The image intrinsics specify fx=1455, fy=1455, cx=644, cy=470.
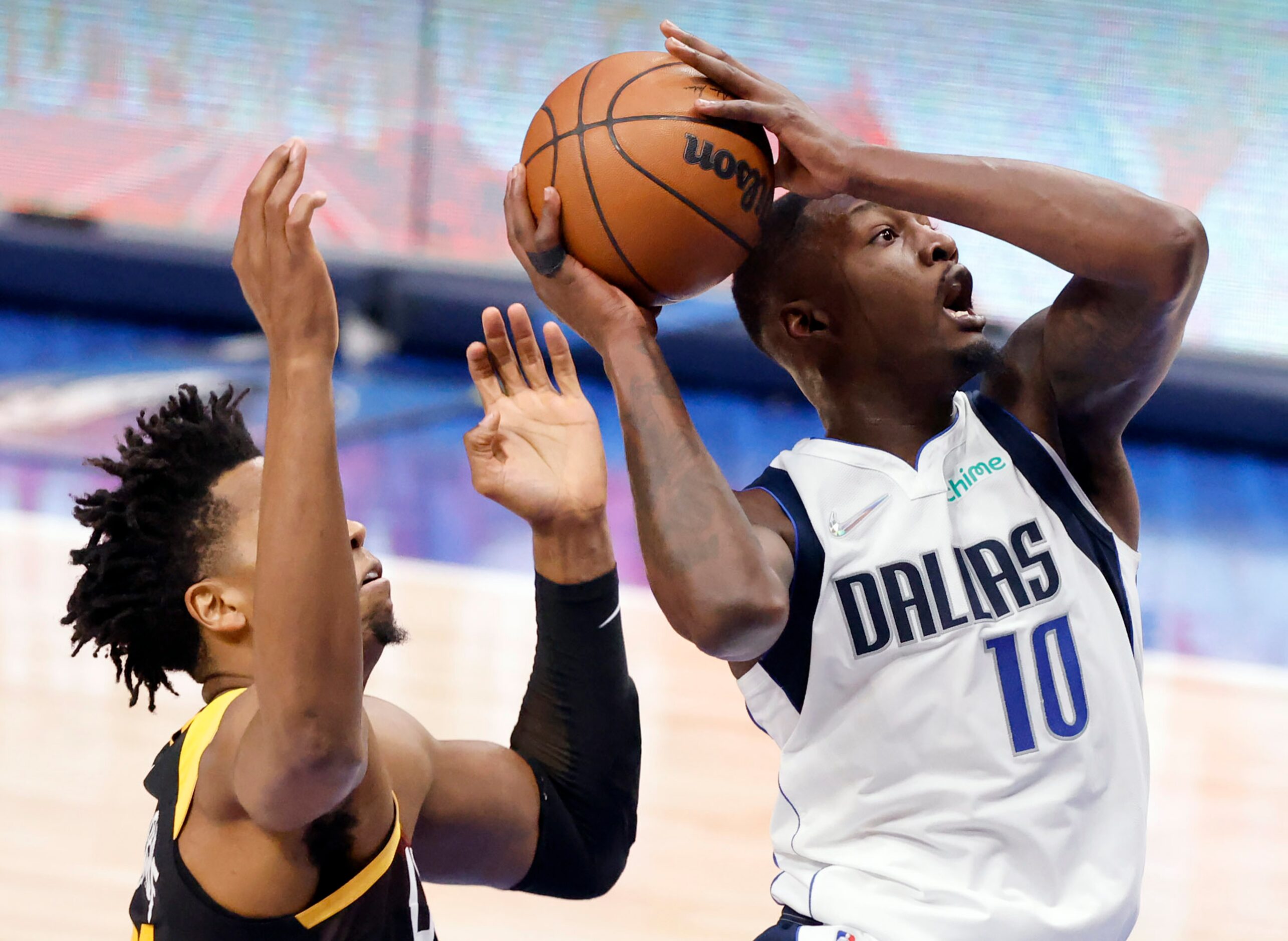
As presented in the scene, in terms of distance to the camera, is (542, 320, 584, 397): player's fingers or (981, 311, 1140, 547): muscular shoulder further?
(542, 320, 584, 397): player's fingers

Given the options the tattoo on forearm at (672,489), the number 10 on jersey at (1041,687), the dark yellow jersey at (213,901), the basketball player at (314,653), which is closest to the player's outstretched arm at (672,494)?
the tattoo on forearm at (672,489)

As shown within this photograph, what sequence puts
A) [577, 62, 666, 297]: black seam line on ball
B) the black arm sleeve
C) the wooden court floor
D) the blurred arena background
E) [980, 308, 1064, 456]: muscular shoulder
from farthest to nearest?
the blurred arena background
the wooden court floor
the black arm sleeve
[980, 308, 1064, 456]: muscular shoulder
[577, 62, 666, 297]: black seam line on ball

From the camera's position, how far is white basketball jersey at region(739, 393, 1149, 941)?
2090 millimetres

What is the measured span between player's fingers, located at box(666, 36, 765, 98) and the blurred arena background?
10.6 feet

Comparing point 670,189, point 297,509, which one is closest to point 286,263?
point 297,509

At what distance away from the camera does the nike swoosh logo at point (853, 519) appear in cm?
224

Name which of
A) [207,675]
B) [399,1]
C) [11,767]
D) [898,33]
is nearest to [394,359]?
[399,1]

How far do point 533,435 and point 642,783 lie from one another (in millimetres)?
2093

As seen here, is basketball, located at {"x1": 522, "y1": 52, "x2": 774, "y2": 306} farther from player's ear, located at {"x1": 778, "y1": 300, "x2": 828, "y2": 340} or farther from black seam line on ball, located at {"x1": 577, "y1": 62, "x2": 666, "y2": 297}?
player's ear, located at {"x1": 778, "y1": 300, "x2": 828, "y2": 340}

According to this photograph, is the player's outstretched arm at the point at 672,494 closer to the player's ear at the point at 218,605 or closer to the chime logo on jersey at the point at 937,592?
the chime logo on jersey at the point at 937,592

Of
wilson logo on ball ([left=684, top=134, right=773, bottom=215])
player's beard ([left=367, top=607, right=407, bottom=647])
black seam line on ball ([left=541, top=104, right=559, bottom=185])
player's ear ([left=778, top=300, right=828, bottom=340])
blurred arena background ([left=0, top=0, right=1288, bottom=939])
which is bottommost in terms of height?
blurred arena background ([left=0, top=0, right=1288, bottom=939])

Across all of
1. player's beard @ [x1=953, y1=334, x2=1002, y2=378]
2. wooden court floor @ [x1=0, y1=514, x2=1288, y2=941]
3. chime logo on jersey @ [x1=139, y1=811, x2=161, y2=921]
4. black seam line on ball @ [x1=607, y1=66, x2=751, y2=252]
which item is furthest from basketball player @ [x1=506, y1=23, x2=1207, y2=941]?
wooden court floor @ [x1=0, y1=514, x2=1288, y2=941]

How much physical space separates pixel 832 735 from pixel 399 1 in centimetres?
691

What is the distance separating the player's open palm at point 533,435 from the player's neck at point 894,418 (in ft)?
1.46
